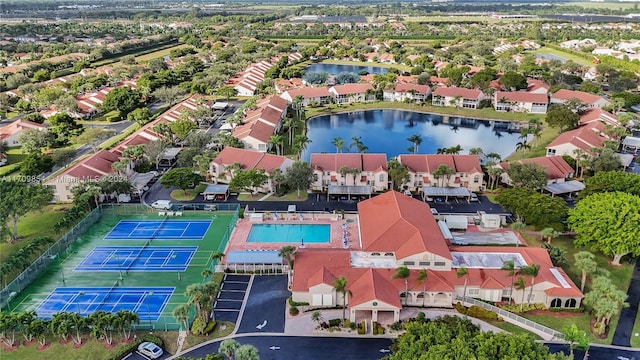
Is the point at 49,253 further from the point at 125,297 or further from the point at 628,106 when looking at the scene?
the point at 628,106

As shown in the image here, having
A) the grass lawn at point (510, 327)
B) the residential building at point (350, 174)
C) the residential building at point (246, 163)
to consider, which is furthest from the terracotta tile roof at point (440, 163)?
the grass lawn at point (510, 327)

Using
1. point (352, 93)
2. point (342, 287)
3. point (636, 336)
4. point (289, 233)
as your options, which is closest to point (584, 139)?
point (636, 336)

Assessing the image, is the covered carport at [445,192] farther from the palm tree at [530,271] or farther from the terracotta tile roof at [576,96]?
the terracotta tile roof at [576,96]

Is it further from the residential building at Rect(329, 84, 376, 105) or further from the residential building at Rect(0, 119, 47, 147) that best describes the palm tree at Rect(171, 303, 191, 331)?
the residential building at Rect(329, 84, 376, 105)

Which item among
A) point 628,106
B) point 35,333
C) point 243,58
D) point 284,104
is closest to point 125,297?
point 35,333

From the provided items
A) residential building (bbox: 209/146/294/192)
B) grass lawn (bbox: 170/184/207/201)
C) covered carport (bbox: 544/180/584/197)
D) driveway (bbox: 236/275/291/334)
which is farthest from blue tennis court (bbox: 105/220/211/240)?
covered carport (bbox: 544/180/584/197)

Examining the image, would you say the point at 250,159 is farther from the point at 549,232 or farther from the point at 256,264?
the point at 549,232

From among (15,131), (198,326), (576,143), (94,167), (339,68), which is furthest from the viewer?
(339,68)
